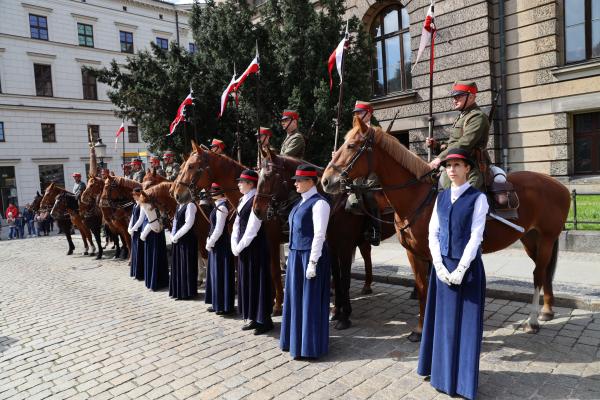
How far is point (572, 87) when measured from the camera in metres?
13.7

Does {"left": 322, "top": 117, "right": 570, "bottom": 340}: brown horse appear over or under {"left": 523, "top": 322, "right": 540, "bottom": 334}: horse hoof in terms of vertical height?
over

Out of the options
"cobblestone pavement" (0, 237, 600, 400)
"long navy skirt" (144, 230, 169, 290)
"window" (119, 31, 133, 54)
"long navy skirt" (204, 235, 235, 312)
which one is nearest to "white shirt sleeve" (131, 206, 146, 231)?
"long navy skirt" (144, 230, 169, 290)

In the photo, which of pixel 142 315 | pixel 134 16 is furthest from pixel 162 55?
pixel 134 16

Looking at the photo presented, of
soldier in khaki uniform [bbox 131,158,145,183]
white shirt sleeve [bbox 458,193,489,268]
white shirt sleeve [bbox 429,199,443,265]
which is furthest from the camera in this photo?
soldier in khaki uniform [bbox 131,158,145,183]

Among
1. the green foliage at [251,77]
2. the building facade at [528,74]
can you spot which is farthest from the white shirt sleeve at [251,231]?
the building facade at [528,74]

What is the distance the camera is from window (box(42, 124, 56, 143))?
36312 mm

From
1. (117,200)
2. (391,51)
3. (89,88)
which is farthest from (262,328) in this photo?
(89,88)

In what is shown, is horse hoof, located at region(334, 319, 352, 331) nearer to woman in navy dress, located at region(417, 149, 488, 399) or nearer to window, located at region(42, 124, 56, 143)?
woman in navy dress, located at region(417, 149, 488, 399)

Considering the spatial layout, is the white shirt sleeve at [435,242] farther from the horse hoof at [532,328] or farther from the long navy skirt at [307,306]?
the horse hoof at [532,328]

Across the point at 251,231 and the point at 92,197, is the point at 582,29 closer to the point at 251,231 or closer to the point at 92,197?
the point at 251,231

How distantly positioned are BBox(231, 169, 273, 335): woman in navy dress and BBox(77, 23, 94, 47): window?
41.6 m

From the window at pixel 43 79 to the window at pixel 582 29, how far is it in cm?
3914

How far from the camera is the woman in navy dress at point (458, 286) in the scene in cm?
366

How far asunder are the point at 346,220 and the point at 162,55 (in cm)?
992
